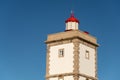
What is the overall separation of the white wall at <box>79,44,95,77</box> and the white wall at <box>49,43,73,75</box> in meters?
1.25

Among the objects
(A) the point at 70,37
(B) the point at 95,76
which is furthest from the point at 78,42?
(B) the point at 95,76

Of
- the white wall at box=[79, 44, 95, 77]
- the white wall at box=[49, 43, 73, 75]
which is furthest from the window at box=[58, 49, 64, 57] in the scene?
the white wall at box=[79, 44, 95, 77]

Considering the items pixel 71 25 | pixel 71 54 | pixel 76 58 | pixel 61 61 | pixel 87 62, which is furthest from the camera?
pixel 71 25

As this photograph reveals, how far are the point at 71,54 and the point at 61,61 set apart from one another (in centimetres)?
161

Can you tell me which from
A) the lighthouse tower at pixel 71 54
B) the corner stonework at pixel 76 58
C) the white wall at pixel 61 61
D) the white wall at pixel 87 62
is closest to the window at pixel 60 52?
the lighthouse tower at pixel 71 54

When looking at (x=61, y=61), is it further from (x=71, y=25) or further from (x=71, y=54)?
(x=71, y=25)

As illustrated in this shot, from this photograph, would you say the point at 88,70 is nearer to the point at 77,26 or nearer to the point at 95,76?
the point at 95,76

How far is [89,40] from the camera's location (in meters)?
62.7

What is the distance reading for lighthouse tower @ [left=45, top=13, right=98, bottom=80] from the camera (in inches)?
2357

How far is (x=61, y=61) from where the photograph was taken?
6097cm

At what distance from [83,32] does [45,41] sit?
5013 mm

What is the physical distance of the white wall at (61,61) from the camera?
60.2 m

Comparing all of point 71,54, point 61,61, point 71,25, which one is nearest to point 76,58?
point 71,54

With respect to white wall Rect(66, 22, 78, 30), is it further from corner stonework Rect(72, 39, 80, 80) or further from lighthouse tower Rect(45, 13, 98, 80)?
corner stonework Rect(72, 39, 80, 80)
